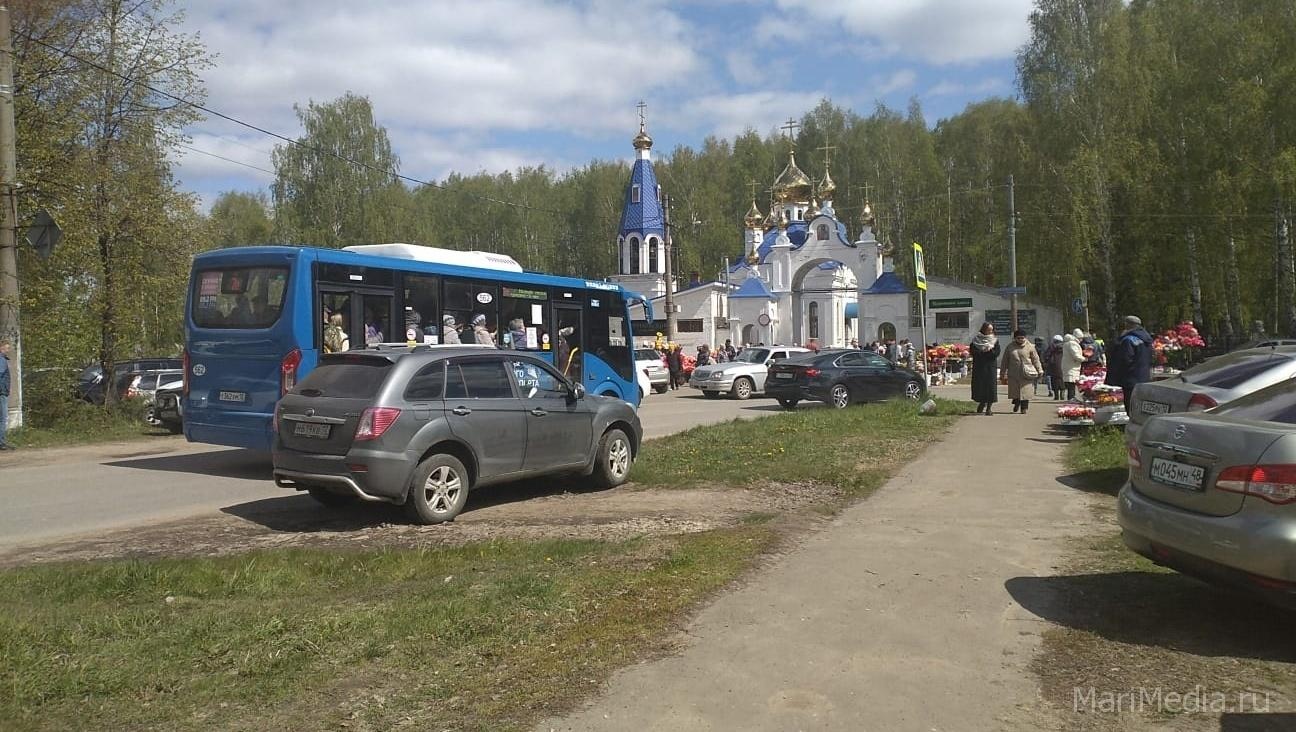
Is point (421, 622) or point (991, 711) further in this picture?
point (421, 622)

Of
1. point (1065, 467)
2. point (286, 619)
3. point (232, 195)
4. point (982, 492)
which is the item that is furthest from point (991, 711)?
point (232, 195)

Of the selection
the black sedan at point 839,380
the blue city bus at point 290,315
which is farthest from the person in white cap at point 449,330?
the black sedan at point 839,380

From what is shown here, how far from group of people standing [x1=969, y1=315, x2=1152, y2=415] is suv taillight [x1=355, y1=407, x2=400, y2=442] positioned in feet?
29.9

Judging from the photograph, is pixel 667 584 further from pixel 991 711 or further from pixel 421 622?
pixel 991 711

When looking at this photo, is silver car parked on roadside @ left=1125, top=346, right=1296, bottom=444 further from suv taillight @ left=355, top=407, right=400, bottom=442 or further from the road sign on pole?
suv taillight @ left=355, top=407, right=400, bottom=442

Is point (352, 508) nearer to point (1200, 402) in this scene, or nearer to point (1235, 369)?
point (1200, 402)

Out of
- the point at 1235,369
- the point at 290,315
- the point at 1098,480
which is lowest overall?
the point at 1098,480

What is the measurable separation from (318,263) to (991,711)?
10.5 meters

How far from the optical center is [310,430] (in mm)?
8539

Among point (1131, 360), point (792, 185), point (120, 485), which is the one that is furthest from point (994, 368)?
point (792, 185)

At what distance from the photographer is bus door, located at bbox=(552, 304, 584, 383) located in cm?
1725

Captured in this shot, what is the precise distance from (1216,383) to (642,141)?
174 feet

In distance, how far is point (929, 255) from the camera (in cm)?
6800

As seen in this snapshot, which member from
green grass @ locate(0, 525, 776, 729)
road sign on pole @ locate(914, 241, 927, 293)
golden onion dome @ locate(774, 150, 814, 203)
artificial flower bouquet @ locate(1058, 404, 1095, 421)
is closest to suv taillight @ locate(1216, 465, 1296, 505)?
green grass @ locate(0, 525, 776, 729)
